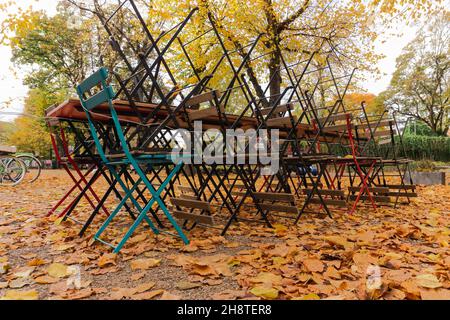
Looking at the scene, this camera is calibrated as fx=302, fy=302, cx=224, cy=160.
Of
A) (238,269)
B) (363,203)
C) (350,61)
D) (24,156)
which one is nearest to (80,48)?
(24,156)

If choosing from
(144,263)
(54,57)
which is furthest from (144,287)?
(54,57)

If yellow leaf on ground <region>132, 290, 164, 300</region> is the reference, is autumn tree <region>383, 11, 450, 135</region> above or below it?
above

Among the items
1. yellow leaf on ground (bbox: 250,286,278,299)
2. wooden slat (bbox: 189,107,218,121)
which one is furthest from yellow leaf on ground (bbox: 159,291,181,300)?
wooden slat (bbox: 189,107,218,121)

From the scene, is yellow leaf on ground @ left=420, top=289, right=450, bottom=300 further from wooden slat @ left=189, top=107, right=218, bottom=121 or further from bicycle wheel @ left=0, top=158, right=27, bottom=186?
bicycle wheel @ left=0, top=158, right=27, bottom=186

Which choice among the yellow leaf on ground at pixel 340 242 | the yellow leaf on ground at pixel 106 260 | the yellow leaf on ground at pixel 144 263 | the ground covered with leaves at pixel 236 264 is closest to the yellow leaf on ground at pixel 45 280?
the ground covered with leaves at pixel 236 264

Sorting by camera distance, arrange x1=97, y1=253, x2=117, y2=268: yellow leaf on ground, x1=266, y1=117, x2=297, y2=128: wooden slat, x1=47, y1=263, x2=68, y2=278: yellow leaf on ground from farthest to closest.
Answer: x1=266, y1=117, x2=297, y2=128: wooden slat
x1=97, y1=253, x2=117, y2=268: yellow leaf on ground
x1=47, y1=263, x2=68, y2=278: yellow leaf on ground

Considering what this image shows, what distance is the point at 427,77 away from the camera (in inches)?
1054

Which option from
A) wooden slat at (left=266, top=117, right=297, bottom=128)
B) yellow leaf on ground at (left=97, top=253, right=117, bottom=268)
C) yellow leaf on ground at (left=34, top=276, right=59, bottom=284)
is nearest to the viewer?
yellow leaf on ground at (left=34, top=276, right=59, bottom=284)

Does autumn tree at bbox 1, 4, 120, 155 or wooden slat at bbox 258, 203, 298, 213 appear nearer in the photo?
wooden slat at bbox 258, 203, 298, 213

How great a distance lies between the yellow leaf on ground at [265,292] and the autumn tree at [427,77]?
95.4 feet

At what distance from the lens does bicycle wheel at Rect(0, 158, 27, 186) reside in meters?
7.53

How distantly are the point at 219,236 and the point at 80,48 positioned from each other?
17.4 metres

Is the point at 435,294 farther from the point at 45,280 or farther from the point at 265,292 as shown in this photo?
the point at 45,280

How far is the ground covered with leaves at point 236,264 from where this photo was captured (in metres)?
1.51
